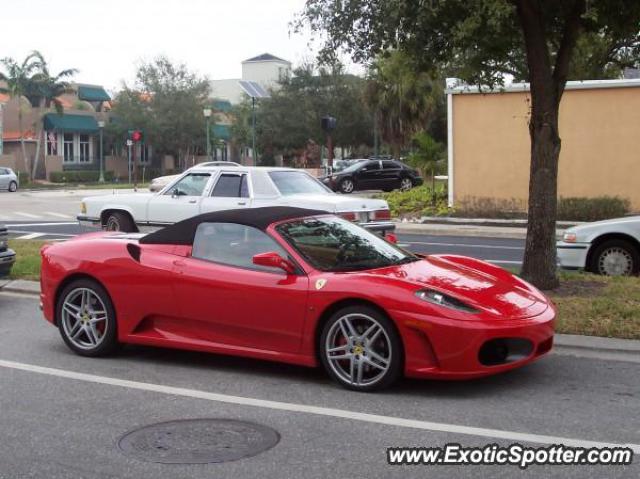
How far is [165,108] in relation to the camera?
6344cm

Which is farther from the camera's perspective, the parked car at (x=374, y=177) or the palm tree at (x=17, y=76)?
the palm tree at (x=17, y=76)

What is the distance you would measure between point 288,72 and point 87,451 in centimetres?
6009

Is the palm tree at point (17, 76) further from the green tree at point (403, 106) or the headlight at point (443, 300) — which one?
the headlight at point (443, 300)

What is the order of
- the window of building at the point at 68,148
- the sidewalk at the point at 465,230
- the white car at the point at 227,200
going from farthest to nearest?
the window of building at the point at 68,148
the sidewalk at the point at 465,230
the white car at the point at 227,200

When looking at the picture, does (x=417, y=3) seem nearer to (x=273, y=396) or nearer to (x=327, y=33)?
(x=327, y=33)

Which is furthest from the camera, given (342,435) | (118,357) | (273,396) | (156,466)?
(118,357)

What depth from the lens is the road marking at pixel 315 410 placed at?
501 cm

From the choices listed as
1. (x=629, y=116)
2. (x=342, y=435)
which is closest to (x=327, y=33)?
(x=342, y=435)

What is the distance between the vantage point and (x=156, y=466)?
4707 millimetres

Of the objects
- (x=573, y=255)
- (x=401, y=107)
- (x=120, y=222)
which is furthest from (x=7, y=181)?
(x=573, y=255)

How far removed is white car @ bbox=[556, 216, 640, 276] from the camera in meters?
11.2

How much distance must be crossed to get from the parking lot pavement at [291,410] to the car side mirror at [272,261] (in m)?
0.88

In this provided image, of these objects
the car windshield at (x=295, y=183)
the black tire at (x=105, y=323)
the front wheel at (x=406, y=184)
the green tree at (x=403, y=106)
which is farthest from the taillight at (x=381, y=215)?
the green tree at (x=403, y=106)

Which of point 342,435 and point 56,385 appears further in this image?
point 56,385
